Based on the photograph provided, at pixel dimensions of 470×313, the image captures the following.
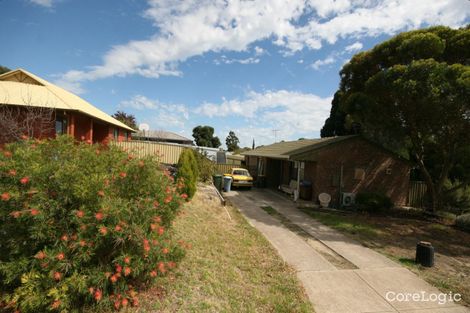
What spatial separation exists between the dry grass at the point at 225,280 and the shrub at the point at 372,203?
8.31 m

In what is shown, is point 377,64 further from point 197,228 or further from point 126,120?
point 126,120

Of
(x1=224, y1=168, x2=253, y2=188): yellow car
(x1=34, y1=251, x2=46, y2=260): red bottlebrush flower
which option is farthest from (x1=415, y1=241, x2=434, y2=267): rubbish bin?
(x1=224, y1=168, x2=253, y2=188): yellow car

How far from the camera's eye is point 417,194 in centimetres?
1661

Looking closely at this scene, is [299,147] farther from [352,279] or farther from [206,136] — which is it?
[206,136]

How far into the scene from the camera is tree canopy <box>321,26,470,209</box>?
10.3m

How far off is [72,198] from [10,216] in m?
0.78

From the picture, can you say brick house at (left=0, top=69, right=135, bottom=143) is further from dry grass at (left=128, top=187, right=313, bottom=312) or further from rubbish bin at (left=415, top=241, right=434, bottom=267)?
rubbish bin at (left=415, top=241, right=434, bottom=267)

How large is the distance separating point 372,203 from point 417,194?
5389 millimetres

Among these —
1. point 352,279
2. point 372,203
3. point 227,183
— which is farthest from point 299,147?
point 352,279

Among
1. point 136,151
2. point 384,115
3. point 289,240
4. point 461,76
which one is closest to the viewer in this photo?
point 136,151

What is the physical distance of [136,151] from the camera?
4836mm

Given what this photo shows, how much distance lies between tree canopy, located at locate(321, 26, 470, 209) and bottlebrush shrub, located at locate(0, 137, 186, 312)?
1158 cm

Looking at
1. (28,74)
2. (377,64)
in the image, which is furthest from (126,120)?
(377,64)

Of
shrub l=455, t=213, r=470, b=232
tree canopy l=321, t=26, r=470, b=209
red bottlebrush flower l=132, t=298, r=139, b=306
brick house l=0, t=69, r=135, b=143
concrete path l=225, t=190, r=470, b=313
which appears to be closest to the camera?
red bottlebrush flower l=132, t=298, r=139, b=306
